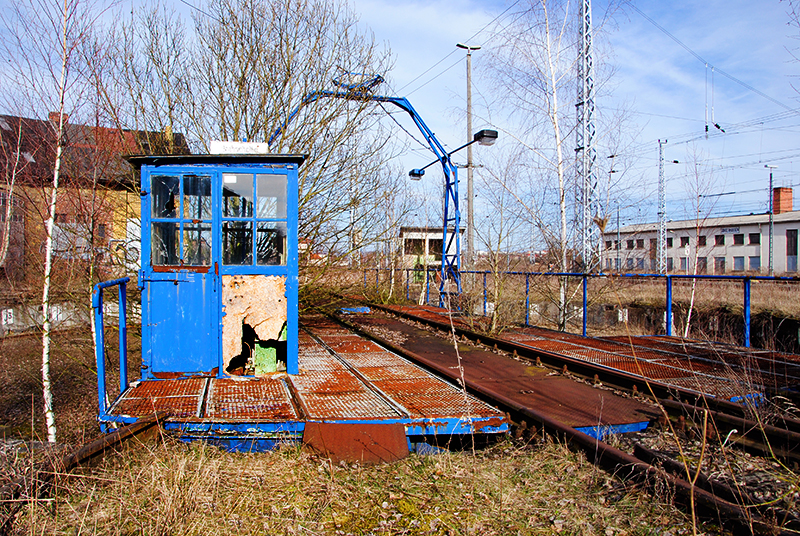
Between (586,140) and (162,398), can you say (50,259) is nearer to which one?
(162,398)

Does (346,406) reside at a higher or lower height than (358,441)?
higher

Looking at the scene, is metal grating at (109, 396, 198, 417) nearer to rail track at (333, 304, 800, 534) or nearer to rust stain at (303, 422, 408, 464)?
rust stain at (303, 422, 408, 464)

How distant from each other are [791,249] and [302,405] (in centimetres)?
4454

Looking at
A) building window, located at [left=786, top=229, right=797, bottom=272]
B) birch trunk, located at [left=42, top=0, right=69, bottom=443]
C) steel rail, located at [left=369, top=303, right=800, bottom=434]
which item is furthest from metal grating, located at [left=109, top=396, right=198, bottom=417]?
building window, located at [left=786, top=229, right=797, bottom=272]

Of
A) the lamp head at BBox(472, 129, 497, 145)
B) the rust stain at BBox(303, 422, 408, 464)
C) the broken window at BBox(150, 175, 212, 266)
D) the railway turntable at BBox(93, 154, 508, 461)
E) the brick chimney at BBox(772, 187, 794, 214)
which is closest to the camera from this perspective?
the rust stain at BBox(303, 422, 408, 464)

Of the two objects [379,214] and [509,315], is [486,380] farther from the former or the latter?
[379,214]

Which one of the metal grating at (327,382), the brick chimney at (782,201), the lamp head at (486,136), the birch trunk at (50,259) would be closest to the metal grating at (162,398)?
the metal grating at (327,382)

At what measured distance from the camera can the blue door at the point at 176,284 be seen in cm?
558

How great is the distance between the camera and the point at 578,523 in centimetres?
300

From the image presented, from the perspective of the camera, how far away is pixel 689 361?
22.2ft

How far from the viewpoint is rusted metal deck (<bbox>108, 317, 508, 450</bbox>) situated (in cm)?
422

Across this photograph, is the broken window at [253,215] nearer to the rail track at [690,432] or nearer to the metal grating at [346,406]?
the metal grating at [346,406]

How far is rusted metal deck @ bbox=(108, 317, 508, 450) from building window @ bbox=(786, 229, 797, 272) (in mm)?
41506

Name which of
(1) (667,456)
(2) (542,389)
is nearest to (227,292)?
(2) (542,389)
